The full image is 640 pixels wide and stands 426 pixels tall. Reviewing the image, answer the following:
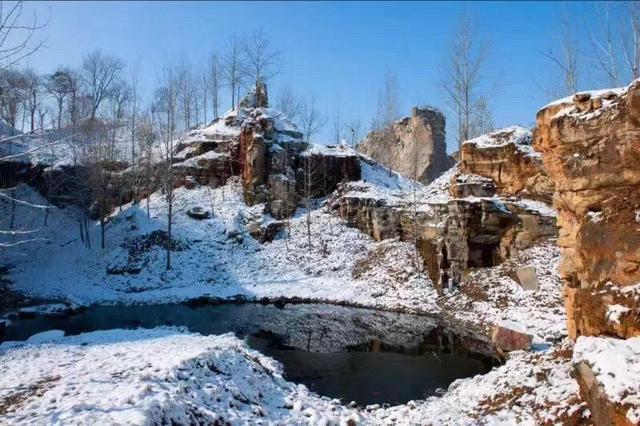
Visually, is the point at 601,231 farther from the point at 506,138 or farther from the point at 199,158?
the point at 199,158

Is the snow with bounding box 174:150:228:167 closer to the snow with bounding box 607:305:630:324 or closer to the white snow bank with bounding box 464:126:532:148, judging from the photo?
the white snow bank with bounding box 464:126:532:148

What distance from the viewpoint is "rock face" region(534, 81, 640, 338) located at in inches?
300

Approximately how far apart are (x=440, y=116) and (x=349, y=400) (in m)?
44.3

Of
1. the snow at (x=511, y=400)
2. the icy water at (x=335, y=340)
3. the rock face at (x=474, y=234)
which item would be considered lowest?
the icy water at (x=335, y=340)

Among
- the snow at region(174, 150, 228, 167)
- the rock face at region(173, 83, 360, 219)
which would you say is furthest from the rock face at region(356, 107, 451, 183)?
the snow at region(174, 150, 228, 167)

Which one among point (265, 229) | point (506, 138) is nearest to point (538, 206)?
point (506, 138)

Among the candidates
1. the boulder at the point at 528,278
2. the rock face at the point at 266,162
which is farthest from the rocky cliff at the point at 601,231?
the rock face at the point at 266,162

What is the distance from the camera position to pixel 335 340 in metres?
16.8

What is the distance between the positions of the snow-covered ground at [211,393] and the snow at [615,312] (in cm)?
154

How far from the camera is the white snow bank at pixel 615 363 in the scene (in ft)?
19.6

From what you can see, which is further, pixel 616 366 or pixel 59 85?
pixel 59 85

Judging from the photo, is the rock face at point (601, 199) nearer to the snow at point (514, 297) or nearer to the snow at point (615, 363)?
the snow at point (615, 363)

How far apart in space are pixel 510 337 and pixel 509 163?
14636 mm

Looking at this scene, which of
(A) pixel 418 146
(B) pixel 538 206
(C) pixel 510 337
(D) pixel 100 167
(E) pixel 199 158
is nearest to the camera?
(C) pixel 510 337
